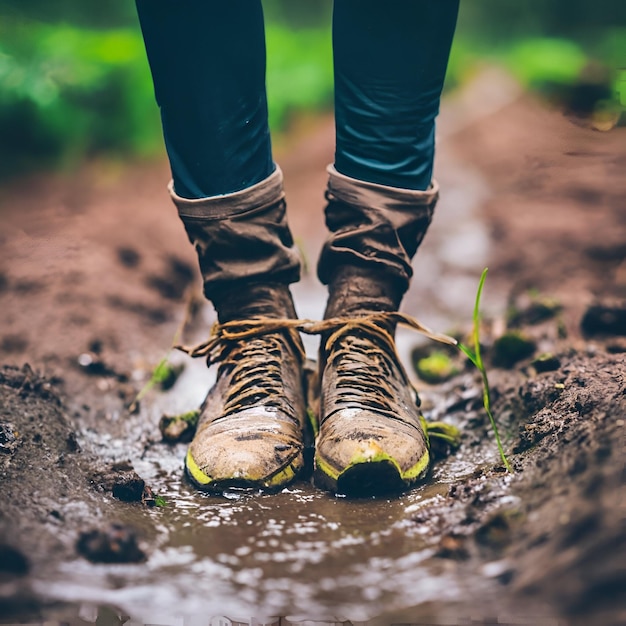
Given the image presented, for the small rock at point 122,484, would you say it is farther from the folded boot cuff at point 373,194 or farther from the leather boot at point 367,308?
the folded boot cuff at point 373,194

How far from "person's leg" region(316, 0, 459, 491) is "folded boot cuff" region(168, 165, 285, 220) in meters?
0.20

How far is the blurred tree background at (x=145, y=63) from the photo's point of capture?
404cm

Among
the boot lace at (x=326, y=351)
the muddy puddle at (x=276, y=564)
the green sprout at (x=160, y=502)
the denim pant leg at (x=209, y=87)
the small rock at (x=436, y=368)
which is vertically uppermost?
the denim pant leg at (x=209, y=87)

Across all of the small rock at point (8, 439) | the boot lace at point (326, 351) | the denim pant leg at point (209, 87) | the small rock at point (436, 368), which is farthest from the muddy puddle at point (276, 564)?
the small rock at point (436, 368)

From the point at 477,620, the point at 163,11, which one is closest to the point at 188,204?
the point at 163,11

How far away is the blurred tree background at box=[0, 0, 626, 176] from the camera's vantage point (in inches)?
159

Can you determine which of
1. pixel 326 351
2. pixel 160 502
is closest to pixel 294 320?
pixel 326 351

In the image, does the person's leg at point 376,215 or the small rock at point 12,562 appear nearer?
the small rock at point 12,562

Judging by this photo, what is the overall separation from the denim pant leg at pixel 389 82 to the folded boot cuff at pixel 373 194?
0.9 inches

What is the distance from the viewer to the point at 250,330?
184 centimetres

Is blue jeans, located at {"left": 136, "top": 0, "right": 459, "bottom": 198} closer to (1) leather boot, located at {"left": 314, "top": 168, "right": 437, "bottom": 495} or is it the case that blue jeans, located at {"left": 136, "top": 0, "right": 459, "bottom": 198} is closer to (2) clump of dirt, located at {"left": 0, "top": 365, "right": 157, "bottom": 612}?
(1) leather boot, located at {"left": 314, "top": 168, "right": 437, "bottom": 495}

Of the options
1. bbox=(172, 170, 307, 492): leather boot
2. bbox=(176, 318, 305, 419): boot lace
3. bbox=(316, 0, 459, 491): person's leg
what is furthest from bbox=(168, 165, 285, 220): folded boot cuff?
bbox=(176, 318, 305, 419): boot lace

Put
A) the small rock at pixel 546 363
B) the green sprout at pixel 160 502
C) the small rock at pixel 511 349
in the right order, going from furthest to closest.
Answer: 1. the small rock at pixel 511 349
2. the small rock at pixel 546 363
3. the green sprout at pixel 160 502

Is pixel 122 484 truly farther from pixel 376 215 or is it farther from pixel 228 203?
pixel 376 215
